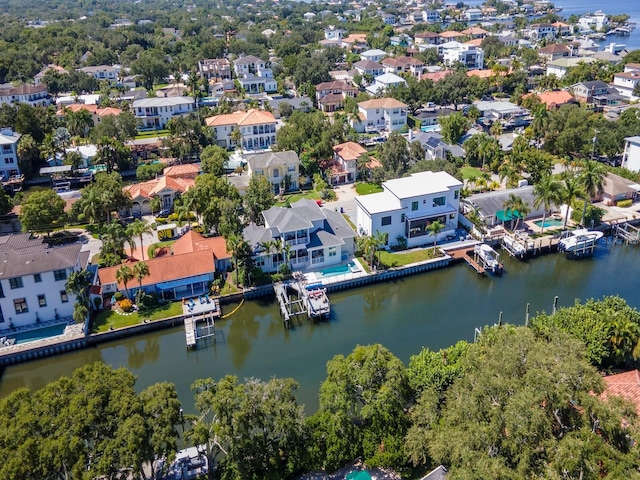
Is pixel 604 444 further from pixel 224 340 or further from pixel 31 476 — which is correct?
pixel 224 340

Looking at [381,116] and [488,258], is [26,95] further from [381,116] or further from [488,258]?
[488,258]

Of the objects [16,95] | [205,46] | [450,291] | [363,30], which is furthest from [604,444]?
[363,30]

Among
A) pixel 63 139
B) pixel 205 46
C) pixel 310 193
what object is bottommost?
pixel 310 193

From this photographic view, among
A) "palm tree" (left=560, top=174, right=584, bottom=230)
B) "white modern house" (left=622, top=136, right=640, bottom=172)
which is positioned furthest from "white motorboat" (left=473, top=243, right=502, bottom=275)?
"white modern house" (left=622, top=136, right=640, bottom=172)

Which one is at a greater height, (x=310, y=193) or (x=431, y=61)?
(x=431, y=61)

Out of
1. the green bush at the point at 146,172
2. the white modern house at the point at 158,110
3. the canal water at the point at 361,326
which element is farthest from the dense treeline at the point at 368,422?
the white modern house at the point at 158,110

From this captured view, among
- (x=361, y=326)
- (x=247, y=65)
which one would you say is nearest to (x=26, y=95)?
(x=247, y=65)
